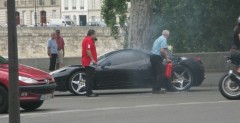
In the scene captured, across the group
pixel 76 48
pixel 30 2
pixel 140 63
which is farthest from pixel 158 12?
pixel 30 2

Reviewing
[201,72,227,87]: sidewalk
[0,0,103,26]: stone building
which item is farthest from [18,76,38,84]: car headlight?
[0,0,103,26]: stone building

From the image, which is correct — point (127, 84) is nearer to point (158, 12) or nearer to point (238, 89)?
point (238, 89)

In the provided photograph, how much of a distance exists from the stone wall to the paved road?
60.4 metres

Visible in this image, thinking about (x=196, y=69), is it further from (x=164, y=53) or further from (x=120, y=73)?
(x=120, y=73)

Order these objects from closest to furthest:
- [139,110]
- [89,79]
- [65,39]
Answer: [139,110], [89,79], [65,39]

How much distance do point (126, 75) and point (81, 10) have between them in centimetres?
10450

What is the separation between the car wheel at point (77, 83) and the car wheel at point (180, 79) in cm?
221

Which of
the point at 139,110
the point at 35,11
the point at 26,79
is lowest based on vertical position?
Answer: the point at 35,11

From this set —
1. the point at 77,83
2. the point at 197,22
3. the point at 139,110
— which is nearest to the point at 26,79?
the point at 139,110

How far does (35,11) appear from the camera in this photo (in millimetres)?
115438

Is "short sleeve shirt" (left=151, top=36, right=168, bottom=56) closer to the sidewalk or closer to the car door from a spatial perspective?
the car door

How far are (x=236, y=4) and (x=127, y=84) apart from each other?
1683cm

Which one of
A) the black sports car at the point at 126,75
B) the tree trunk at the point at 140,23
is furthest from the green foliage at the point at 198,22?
the black sports car at the point at 126,75

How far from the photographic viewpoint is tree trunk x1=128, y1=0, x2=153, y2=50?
961 inches
